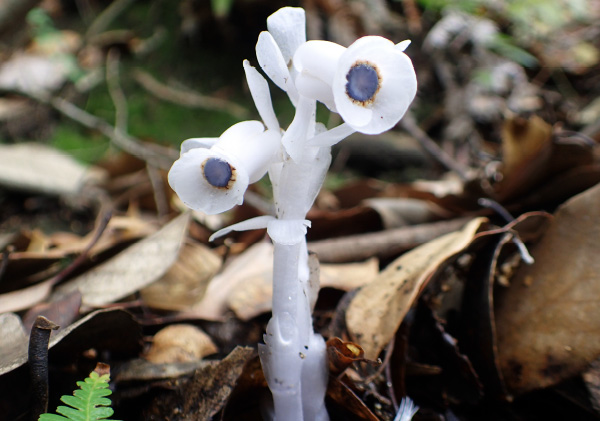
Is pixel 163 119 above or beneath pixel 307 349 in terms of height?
beneath

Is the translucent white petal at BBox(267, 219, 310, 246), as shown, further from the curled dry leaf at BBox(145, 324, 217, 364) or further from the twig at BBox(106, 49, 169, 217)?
the twig at BBox(106, 49, 169, 217)

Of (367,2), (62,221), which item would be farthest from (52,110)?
(367,2)

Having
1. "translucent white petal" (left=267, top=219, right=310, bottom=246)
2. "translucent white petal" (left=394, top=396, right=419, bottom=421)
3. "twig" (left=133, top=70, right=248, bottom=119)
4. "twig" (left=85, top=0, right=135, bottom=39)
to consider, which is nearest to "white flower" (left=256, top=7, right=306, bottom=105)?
"translucent white petal" (left=267, top=219, right=310, bottom=246)

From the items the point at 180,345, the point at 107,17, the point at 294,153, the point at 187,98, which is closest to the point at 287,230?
the point at 294,153

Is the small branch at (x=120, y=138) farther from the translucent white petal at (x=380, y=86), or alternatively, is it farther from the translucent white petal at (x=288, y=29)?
the translucent white petal at (x=380, y=86)

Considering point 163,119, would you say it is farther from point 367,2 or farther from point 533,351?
point 533,351

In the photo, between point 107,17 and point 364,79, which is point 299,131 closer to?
point 364,79

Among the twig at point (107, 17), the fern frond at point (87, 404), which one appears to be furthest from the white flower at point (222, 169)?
the twig at point (107, 17)
